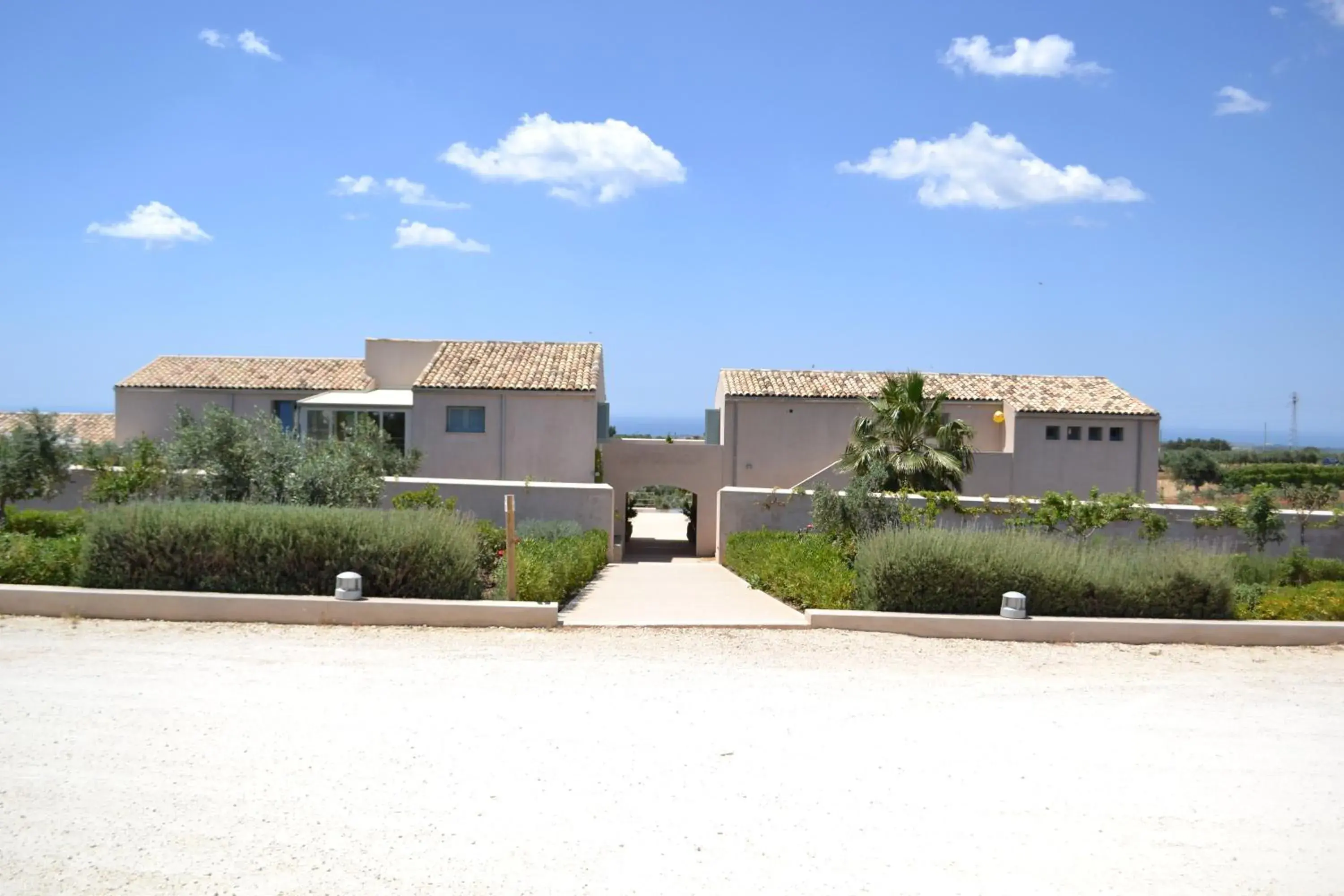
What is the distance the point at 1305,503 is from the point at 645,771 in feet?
54.0

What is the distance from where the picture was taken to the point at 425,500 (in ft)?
54.7

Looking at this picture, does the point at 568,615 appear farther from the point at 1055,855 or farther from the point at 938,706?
the point at 1055,855

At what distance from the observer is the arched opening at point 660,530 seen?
103ft

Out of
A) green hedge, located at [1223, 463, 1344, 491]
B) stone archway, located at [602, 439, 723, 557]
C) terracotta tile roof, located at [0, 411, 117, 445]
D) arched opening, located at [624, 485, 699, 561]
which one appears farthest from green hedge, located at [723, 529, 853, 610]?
green hedge, located at [1223, 463, 1344, 491]

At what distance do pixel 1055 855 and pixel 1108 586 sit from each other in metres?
7.14

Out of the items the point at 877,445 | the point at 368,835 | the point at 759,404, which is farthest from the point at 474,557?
the point at 759,404

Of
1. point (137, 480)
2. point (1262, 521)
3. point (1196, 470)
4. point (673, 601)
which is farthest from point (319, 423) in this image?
point (1196, 470)

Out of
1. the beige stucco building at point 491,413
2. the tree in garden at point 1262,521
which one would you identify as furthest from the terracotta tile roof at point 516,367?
the tree in garden at point 1262,521

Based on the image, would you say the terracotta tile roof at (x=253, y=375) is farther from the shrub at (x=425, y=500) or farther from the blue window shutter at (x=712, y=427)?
the shrub at (x=425, y=500)

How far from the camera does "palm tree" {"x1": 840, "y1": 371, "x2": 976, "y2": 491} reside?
69.1ft

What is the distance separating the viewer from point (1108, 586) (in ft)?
38.7

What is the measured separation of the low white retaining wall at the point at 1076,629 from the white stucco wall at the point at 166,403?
24949 millimetres

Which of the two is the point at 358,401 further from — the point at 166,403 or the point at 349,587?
the point at 349,587

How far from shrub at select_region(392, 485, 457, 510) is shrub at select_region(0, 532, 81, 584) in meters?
4.62
